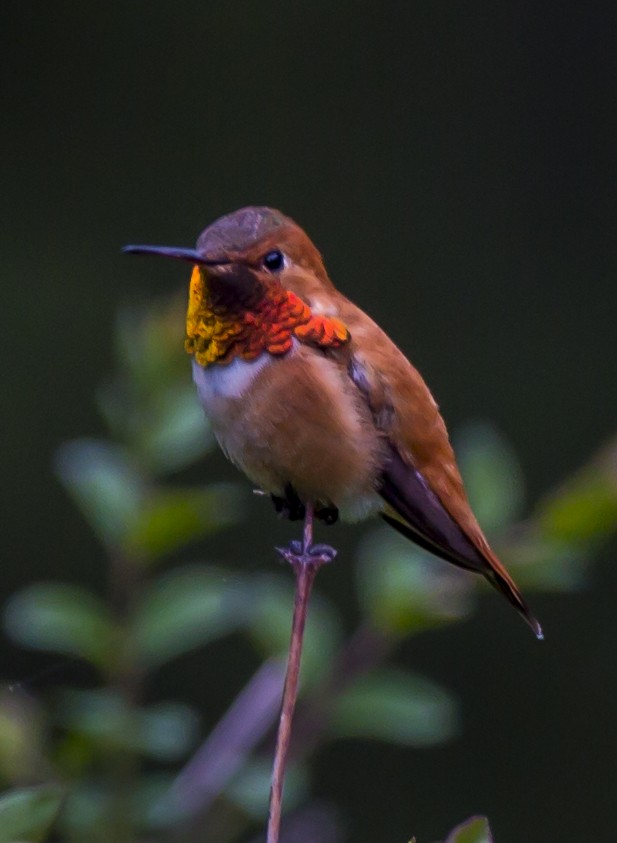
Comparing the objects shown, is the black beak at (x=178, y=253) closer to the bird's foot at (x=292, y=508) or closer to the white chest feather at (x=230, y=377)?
the white chest feather at (x=230, y=377)

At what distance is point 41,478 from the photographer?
191 inches

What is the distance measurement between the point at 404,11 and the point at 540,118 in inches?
28.1

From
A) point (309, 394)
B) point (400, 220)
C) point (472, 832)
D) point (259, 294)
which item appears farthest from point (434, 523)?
point (400, 220)

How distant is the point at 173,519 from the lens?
135cm

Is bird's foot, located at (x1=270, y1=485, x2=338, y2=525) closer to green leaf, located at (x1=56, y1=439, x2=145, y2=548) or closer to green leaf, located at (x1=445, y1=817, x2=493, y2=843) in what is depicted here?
green leaf, located at (x1=56, y1=439, x2=145, y2=548)

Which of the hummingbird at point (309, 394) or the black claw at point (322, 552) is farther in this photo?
the hummingbird at point (309, 394)

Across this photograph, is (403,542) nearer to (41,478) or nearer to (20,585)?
(20,585)

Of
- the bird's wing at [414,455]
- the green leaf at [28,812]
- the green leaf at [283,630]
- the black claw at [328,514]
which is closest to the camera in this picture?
the green leaf at [28,812]

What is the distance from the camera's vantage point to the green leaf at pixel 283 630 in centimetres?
163

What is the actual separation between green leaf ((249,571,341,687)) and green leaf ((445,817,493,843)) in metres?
0.78

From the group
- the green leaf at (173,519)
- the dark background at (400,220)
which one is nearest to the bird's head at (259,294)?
the green leaf at (173,519)

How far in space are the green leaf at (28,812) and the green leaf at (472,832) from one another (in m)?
0.21

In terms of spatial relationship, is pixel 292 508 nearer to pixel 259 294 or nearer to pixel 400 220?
pixel 259 294

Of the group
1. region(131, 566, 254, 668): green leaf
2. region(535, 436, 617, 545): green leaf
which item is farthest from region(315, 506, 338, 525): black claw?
region(535, 436, 617, 545): green leaf
